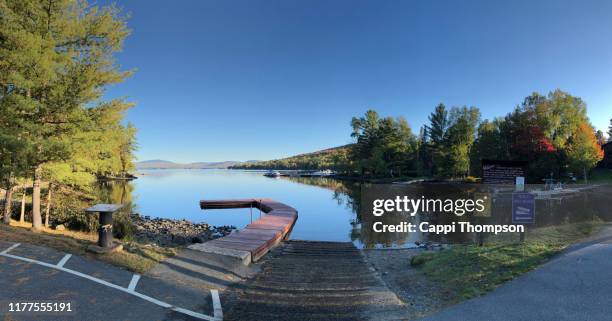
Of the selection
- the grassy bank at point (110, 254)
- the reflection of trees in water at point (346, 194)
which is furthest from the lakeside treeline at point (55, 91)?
the reflection of trees in water at point (346, 194)

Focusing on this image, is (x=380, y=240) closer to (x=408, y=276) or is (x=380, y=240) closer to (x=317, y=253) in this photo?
(x=317, y=253)

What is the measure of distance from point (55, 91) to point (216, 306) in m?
8.23

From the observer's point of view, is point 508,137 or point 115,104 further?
point 508,137

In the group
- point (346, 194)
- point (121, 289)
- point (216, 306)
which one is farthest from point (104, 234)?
point (346, 194)

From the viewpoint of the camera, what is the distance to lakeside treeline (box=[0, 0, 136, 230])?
28.5ft

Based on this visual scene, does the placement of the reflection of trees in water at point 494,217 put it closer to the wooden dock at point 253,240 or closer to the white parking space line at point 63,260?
the wooden dock at point 253,240

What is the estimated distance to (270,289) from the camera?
22.1 ft

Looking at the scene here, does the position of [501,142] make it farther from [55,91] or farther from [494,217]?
[55,91]

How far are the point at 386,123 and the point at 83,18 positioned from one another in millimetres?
59002

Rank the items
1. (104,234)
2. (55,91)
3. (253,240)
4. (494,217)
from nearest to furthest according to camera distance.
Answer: (104,234)
(55,91)
(253,240)
(494,217)

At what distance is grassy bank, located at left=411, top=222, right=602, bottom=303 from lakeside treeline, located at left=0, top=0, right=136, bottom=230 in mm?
10580

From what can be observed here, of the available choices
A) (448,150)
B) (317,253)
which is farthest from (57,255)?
(448,150)

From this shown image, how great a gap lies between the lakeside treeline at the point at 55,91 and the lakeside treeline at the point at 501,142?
3941 cm

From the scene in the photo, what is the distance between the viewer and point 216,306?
5629 millimetres
